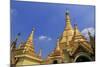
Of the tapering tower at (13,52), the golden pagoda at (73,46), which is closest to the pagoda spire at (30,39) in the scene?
the tapering tower at (13,52)

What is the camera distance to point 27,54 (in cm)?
222

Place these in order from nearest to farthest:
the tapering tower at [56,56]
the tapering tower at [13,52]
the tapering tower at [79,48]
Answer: the tapering tower at [13,52] < the tapering tower at [56,56] < the tapering tower at [79,48]

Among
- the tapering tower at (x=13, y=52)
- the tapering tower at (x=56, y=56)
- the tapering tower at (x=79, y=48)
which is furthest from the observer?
the tapering tower at (x=79, y=48)

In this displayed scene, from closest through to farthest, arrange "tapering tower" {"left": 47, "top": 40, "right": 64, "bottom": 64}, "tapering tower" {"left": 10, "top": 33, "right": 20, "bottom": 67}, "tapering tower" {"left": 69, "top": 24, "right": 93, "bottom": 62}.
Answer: "tapering tower" {"left": 10, "top": 33, "right": 20, "bottom": 67}, "tapering tower" {"left": 47, "top": 40, "right": 64, "bottom": 64}, "tapering tower" {"left": 69, "top": 24, "right": 93, "bottom": 62}

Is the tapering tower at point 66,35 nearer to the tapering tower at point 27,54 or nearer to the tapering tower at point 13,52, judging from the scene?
the tapering tower at point 27,54

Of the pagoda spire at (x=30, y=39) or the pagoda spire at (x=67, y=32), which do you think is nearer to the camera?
the pagoda spire at (x=30, y=39)

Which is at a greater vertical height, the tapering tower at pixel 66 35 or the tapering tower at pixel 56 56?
the tapering tower at pixel 66 35

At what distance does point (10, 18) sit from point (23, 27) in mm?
157

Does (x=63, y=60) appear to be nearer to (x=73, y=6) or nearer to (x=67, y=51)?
(x=67, y=51)

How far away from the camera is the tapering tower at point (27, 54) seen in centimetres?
219

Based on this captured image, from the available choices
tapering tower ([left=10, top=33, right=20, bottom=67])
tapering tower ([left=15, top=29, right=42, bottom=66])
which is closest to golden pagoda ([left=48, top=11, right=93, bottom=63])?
tapering tower ([left=15, top=29, right=42, bottom=66])

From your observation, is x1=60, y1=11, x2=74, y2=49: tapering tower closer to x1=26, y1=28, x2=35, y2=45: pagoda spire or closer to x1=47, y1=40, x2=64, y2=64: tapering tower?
x1=47, y1=40, x2=64, y2=64: tapering tower

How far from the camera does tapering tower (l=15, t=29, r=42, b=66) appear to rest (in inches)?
86.0
